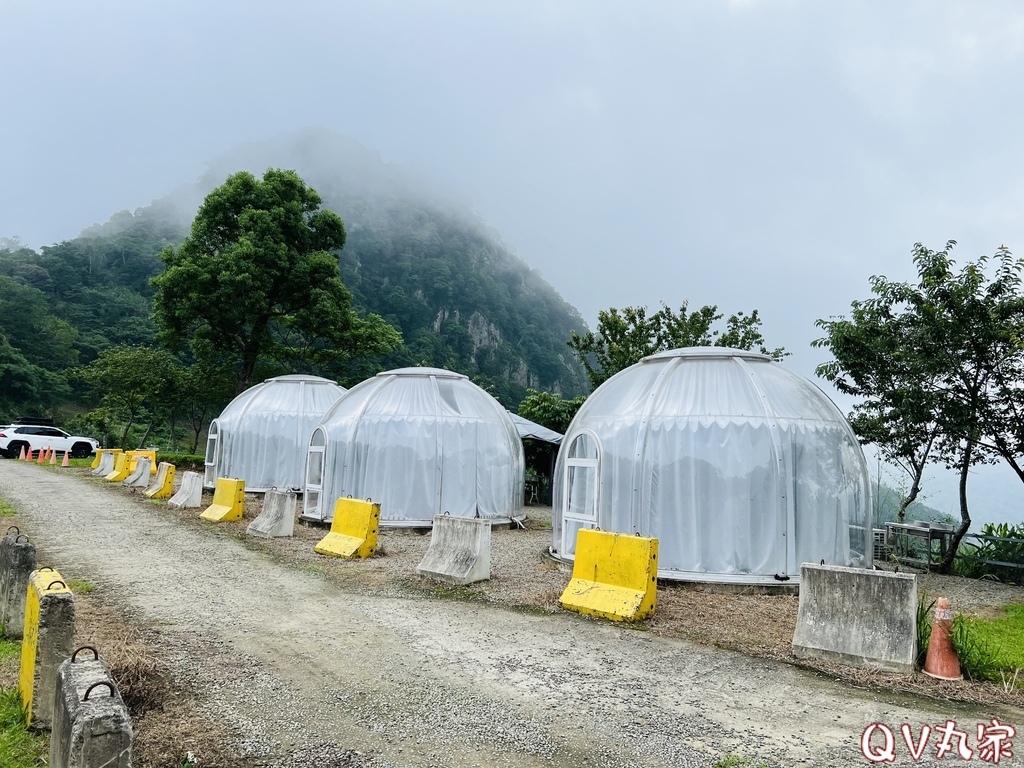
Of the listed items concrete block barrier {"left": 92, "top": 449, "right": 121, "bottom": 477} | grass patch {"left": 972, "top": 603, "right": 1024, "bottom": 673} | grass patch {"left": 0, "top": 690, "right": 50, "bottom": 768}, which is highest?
concrete block barrier {"left": 92, "top": 449, "right": 121, "bottom": 477}

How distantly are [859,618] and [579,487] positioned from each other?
6.19 meters

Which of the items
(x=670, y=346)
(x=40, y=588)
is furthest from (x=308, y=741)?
(x=670, y=346)

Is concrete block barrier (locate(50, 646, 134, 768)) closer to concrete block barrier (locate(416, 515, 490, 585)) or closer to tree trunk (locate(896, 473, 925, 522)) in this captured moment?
concrete block barrier (locate(416, 515, 490, 585))

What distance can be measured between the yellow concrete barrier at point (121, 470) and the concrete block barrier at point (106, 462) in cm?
71

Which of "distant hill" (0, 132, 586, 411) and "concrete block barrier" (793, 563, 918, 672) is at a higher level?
"distant hill" (0, 132, 586, 411)

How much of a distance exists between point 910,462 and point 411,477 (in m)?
12.7

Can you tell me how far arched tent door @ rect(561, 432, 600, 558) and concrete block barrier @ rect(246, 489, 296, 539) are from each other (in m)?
6.39

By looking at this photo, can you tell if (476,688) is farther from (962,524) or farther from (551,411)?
(551,411)

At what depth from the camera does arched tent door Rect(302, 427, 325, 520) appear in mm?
17641

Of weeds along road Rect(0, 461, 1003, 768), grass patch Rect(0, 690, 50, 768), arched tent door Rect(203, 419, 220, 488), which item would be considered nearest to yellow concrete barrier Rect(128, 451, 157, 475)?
arched tent door Rect(203, 419, 220, 488)

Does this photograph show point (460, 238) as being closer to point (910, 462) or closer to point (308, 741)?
point (910, 462)

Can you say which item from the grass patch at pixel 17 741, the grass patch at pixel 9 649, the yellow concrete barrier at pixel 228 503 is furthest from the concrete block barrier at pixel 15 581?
the yellow concrete barrier at pixel 228 503

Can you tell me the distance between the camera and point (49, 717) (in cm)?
480

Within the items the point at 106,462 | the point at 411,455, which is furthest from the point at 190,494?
the point at 106,462
